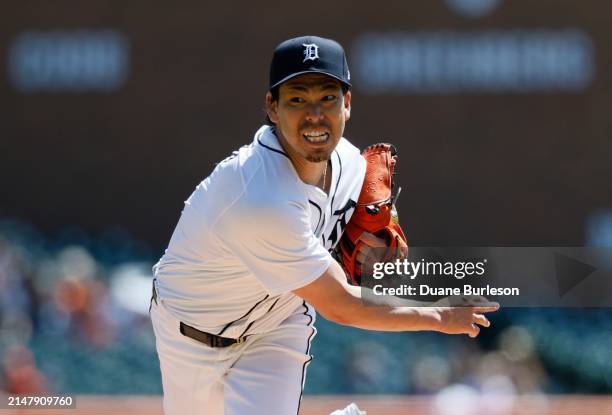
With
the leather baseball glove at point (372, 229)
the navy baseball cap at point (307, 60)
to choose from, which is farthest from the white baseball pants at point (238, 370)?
the navy baseball cap at point (307, 60)

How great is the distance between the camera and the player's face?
2557 millimetres

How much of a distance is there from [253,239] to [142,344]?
12.1 ft

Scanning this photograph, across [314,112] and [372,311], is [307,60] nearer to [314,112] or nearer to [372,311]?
[314,112]

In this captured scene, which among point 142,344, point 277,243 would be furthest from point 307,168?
point 142,344

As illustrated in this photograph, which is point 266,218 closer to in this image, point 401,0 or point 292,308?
point 292,308

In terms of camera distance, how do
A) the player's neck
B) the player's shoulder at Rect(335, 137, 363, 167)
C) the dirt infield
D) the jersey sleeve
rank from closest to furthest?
Result: 1. the jersey sleeve
2. the player's neck
3. the player's shoulder at Rect(335, 137, 363, 167)
4. the dirt infield

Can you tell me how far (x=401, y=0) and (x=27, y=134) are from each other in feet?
7.58

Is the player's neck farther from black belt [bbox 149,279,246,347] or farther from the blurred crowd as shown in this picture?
the blurred crowd

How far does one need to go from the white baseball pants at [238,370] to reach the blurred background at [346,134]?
3.12 m

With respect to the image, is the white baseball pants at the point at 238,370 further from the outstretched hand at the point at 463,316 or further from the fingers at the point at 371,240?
the outstretched hand at the point at 463,316

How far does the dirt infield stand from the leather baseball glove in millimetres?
2574

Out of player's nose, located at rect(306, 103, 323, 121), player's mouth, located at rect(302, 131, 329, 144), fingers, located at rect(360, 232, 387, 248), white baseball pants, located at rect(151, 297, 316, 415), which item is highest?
player's nose, located at rect(306, 103, 323, 121)

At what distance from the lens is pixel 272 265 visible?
2576 mm

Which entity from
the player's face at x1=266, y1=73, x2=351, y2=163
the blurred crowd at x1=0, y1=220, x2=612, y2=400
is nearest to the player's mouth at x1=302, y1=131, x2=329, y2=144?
the player's face at x1=266, y1=73, x2=351, y2=163
